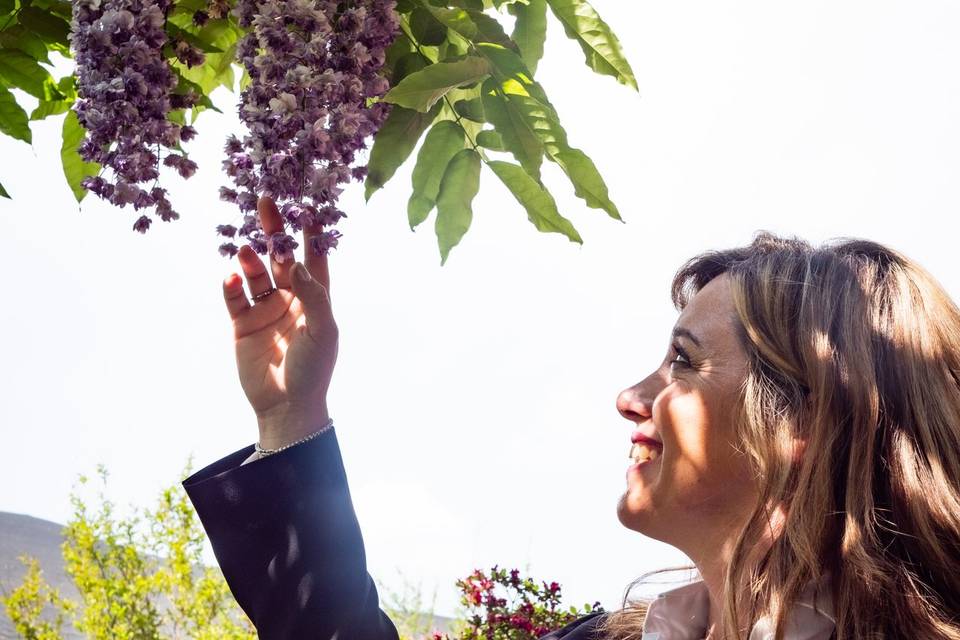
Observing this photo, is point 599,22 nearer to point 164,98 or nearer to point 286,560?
point 164,98

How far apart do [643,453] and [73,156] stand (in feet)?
2.46

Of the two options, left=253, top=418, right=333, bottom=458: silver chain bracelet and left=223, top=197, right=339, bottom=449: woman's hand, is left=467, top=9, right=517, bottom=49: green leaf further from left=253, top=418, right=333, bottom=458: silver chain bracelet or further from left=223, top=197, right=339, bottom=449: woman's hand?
left=253, top=418, right=333, bottom=458: silver chain bracelet

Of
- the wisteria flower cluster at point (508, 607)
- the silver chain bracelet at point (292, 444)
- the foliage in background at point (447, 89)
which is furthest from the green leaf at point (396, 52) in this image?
the wisteria flower cluster at point (508, 607)

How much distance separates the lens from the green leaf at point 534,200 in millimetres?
979

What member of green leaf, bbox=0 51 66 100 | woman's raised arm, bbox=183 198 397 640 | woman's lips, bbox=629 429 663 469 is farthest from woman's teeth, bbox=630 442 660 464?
green leaf, bbox=0 51 66 100

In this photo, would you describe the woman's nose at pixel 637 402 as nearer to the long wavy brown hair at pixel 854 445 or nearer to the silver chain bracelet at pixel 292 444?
the long wavy brown hair at pixel 854 445

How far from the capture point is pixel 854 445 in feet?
3.96

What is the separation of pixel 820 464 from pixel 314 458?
622 millimetres

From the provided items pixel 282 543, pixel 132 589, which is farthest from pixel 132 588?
pixel 282 543

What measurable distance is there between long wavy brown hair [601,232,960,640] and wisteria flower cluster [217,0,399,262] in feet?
2.12

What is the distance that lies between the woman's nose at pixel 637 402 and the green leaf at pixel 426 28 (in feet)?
1.84

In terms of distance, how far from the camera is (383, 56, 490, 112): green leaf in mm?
820

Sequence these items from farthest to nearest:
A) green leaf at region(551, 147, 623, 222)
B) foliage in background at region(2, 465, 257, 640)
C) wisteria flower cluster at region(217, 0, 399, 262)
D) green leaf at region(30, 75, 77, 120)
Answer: foliage in background at region(2, 465, 257, 640), green leaf at region(30, 75, 77, 120), green leaf at region(551, 147, 623, 222), wisteria flower cluster at region(217, 0, 399, 262)

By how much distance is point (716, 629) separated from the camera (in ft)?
4.22
